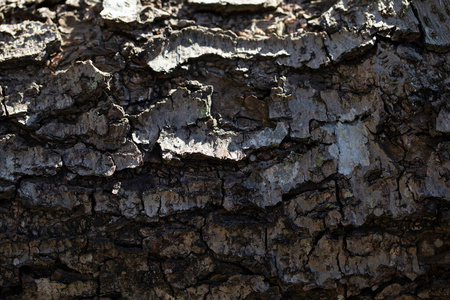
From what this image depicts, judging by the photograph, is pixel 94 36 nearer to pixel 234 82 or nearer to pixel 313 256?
pixel 234 82

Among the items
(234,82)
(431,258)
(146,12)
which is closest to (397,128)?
(431,258)

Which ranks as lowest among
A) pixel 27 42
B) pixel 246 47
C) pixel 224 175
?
pixel 224 175

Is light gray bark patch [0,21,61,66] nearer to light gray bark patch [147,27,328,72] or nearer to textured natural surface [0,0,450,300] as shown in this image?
textured natural surface [0,0,450,300]

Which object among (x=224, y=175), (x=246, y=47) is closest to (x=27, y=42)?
(x=246, y=47)

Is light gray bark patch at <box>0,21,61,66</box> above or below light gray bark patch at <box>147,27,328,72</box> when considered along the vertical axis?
below

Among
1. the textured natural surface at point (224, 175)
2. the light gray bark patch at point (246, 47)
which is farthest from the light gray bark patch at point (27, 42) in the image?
the light gray bark patch at point (246, 47)

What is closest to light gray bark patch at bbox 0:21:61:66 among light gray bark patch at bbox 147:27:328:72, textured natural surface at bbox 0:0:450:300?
textured natural surface at bbox 0:0:450:300

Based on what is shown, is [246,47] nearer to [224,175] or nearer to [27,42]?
[224,175]

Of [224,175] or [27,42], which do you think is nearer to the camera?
[224,175]
